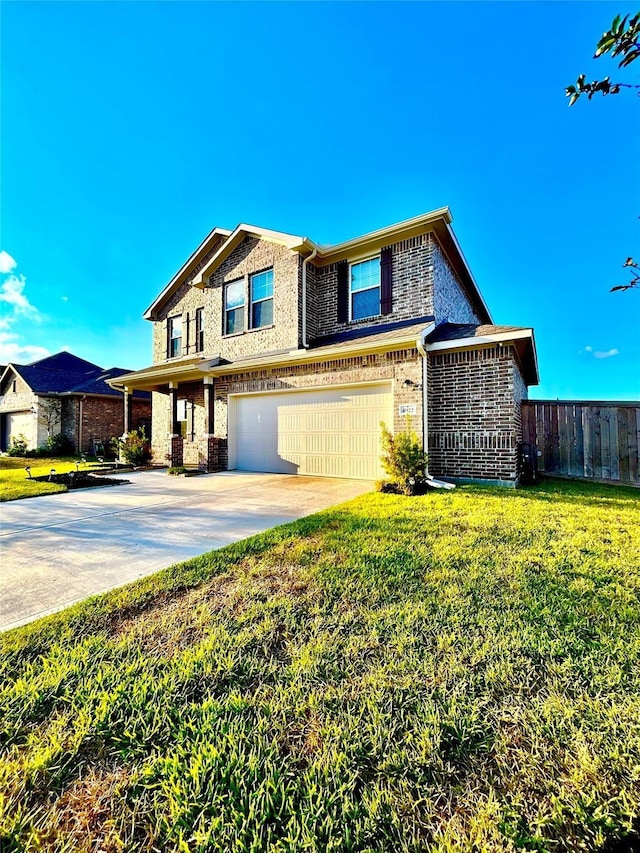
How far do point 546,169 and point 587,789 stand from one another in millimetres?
15018

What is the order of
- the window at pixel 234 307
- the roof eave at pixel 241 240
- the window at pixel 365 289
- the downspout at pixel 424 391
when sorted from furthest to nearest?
1. the window at pixel 234 307
2. the roof eave at pixel 241 240
3. the window at pixel 365 289
4. the downspout at pixel 424 391

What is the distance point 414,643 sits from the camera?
84.2 inches

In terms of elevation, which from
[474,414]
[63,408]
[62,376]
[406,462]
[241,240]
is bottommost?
[406,462]

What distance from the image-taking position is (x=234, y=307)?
1213 centimetres

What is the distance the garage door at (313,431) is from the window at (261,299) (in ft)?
8.56

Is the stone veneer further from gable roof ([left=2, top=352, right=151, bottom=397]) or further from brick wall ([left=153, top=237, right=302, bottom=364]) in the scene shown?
gable roof ([left=2, top=352, right=151, bottom=397])

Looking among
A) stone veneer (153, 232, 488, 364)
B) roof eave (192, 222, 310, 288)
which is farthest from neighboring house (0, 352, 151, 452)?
roof eave (192, 222, 310, 288)

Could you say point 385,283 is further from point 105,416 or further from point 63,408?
point 63,408

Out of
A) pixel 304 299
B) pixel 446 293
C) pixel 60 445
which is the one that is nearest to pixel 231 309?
pixel 304 299

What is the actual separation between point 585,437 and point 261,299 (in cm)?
978

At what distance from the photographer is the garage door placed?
332 inches

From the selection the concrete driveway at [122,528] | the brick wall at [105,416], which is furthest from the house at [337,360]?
the brick wall at [105,416]

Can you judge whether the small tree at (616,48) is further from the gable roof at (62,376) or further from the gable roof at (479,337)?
the gable roof at (62,376)

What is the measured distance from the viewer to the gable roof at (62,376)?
17828mm
